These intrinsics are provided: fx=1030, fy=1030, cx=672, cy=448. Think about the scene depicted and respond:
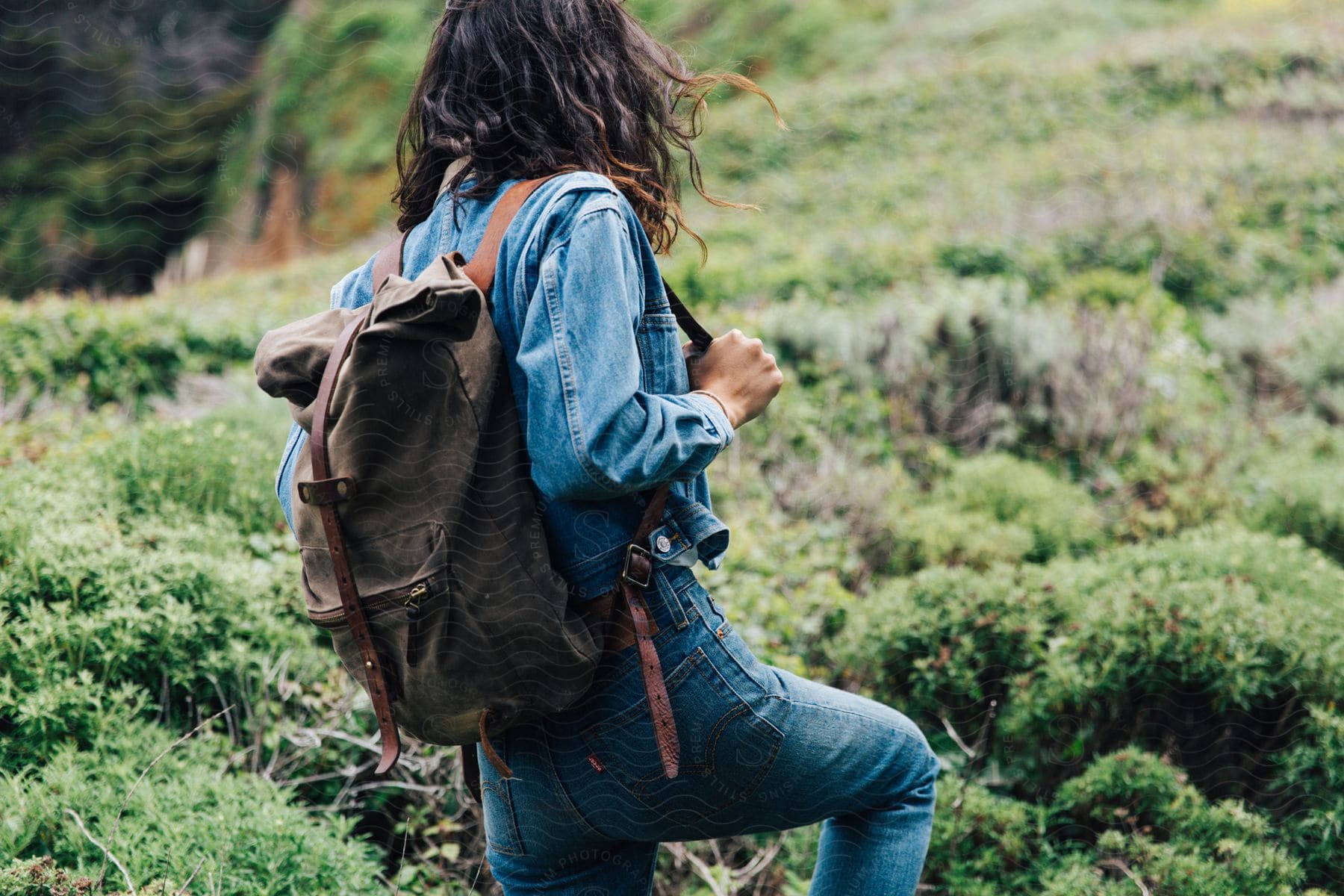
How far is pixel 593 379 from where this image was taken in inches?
54.2

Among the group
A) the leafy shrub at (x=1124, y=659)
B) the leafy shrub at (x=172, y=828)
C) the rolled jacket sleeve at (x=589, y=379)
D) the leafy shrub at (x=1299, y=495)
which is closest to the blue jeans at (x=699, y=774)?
the rolled jacket sleeve at (x=589, y=379)

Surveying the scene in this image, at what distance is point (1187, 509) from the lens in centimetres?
A: 452

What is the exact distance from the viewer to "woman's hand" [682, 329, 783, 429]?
1.64 meters

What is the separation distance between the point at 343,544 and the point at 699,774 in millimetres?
627

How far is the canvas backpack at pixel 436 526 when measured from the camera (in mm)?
1361

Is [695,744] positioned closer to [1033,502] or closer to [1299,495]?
[1033,502]

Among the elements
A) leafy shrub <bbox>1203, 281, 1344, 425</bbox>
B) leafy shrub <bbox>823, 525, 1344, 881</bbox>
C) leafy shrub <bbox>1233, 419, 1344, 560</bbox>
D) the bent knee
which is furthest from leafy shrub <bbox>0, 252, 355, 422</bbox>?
leafy shrub <bbox>1203, 281, 1344, 425</bbox>

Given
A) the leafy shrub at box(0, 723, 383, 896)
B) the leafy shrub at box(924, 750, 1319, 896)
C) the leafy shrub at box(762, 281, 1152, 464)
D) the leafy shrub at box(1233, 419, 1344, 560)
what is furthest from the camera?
the leafy shrub at box(762, 281, 1152, 464)

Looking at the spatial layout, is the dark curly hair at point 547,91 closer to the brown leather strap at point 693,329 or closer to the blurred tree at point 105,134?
the brown leather strap at point 693,329

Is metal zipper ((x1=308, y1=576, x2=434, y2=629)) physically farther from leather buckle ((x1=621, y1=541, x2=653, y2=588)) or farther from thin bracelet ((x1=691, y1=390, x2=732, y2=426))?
thin bracelet ((x1=691, y1=390, x2=732, y2=426))

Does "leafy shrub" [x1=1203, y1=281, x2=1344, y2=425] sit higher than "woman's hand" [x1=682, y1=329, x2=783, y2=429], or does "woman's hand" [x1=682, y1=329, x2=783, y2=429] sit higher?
"woman's hand" [x1=682, y1=329, x2=783, y2=429]

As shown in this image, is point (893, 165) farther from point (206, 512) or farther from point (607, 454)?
point (607, 454)

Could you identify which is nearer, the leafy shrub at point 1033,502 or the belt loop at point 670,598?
the belt loop at point 670,598

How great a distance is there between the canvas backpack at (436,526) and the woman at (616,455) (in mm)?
49
